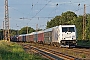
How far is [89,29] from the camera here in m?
57.8

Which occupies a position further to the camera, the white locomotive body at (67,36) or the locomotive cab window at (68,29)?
the locomotive cab window at (68,29)

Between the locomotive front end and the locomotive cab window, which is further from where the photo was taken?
the locomotive cab window

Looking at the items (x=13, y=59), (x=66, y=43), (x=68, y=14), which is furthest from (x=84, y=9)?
(x=68, y=14)

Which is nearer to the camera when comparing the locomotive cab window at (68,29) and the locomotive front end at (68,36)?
the locomotive front end at (68,36)

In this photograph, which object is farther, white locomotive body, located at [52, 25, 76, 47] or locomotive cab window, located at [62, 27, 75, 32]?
locomotive cab window, located at [62, 27, 75, 32]

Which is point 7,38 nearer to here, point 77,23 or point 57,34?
point 57,34

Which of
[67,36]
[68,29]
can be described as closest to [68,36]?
[67,36]

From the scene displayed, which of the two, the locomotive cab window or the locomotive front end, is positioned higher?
the locomotive cab window

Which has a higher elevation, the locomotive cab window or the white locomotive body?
the locomotive cab window

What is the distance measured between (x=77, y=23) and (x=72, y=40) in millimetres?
41847

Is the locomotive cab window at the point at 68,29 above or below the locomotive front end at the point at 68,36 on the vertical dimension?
above

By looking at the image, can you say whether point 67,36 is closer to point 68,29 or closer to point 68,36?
point 68,36

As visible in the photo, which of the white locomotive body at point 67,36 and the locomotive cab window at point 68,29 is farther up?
the locomotive cab window at point 68,29

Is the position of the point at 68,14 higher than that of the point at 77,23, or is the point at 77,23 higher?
the point at 68,14
